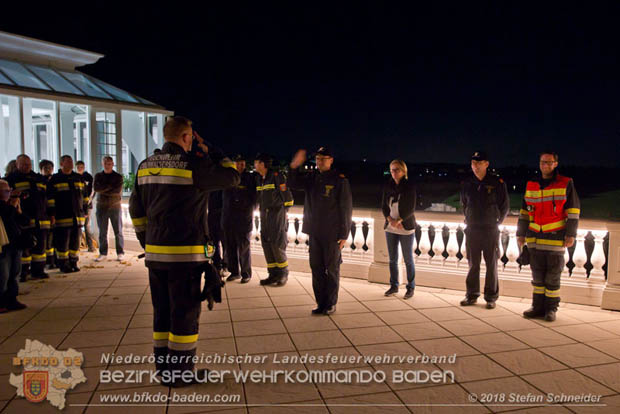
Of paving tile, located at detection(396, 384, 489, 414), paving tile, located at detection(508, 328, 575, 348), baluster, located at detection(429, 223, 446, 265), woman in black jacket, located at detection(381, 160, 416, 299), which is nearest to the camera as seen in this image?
paving tile, located at detection(396, 384, 489, 414)

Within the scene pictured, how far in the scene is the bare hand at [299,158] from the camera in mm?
5109

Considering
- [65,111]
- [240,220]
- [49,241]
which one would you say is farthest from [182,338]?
[65,111]

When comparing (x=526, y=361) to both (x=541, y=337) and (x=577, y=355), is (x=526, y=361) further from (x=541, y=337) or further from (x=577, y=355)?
(x=541, y=337)

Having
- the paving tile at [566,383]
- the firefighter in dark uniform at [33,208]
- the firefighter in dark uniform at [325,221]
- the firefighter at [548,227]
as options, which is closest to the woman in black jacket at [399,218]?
the firefighter in dark uniform at [325,221]

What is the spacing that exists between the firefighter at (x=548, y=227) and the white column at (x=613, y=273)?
76 centimetres

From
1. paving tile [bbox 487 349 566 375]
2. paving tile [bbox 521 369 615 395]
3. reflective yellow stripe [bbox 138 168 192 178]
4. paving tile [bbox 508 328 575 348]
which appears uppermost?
reflective yellow stripe [bbox 138 168 192 178]

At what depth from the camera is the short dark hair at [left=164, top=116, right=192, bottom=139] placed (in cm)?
348

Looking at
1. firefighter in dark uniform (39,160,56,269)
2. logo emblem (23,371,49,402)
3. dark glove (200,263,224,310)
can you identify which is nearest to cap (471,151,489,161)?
dark glove (200,263,224,310)

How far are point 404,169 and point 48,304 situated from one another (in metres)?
4.69

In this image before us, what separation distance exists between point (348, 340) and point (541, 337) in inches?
74.8

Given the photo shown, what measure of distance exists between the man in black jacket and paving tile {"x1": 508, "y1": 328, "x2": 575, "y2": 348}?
5446 millimetres

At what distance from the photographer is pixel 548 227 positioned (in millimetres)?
5156

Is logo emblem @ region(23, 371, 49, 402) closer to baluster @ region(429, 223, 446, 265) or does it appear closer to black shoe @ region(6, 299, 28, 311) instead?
black shoe @ region(6, 299, 28, 311)

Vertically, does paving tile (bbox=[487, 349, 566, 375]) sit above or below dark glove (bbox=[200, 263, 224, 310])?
below
